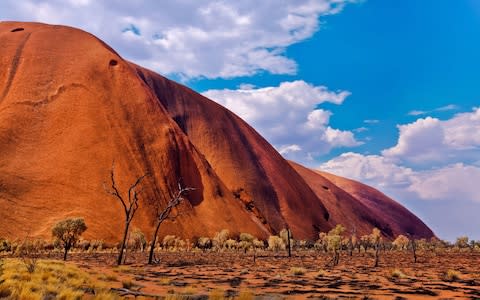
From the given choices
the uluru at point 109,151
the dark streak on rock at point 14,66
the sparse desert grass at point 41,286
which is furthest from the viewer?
the dark streak on rock at point 14,66

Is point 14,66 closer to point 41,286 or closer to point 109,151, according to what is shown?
point 109,151

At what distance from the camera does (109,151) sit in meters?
65.2

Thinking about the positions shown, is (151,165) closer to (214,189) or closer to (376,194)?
(214,189)

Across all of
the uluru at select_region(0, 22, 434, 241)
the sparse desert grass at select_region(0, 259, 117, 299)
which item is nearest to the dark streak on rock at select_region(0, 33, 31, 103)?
the uluru at select_region(0, 22, 434, 241)

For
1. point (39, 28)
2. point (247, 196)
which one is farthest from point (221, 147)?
point (39, 28)

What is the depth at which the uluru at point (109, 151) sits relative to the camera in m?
56.6

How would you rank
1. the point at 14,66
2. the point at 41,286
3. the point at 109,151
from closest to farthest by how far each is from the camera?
1. the point at 41,286
2. the point at 109,151
3. the point at 14,66

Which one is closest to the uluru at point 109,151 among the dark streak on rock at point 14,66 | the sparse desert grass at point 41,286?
the dark streak on rock at point 14,66

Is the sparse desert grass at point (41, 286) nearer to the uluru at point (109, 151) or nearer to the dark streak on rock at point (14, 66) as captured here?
the uluru at point (109, 151)

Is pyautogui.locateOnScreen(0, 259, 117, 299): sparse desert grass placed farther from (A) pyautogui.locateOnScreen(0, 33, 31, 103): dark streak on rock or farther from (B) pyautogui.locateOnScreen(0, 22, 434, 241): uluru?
(A) pyautogui.locateOnScreen(0, 33, 31, 103): dark streak on rock

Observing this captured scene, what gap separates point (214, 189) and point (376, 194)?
107 meters

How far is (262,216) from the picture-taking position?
86.5 m

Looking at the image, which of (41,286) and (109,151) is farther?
(109,151)

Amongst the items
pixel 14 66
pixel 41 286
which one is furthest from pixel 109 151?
pixel 41 286
